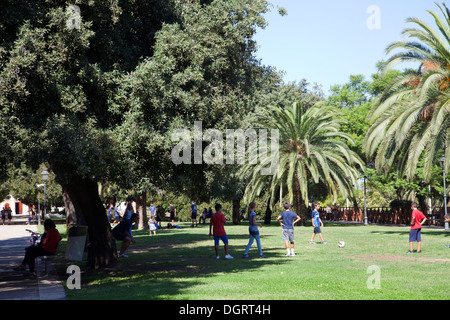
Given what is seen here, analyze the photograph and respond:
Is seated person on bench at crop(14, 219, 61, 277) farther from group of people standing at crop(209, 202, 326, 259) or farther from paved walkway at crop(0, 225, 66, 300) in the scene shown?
group of people standing at crop(209, 202, 326, 259)

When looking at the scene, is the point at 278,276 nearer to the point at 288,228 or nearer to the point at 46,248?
the point at 288,228

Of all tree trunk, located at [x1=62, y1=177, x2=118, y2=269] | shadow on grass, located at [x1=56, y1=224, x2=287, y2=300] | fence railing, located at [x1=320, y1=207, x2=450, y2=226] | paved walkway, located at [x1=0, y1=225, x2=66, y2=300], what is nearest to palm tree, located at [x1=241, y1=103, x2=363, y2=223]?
fence railing, located at [x1=320, y1=207, x2=450, y2=226]

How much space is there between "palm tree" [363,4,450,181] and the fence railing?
42.3 feet

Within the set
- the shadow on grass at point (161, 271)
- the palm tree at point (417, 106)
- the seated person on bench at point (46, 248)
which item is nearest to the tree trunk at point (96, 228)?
the shadow on grass at point (161, 271)

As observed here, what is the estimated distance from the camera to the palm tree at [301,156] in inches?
1502

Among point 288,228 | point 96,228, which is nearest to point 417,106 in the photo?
point 288,228

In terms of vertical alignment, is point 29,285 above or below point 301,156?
below

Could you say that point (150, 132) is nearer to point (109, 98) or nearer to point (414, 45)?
point (109, 98)

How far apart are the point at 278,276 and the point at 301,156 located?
27.3 metres

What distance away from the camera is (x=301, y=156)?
1537 inches

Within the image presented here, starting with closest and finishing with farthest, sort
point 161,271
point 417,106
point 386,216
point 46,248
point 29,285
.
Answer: point 29,285
point 46,248
point 161,271
point 417,106
point 386,216
